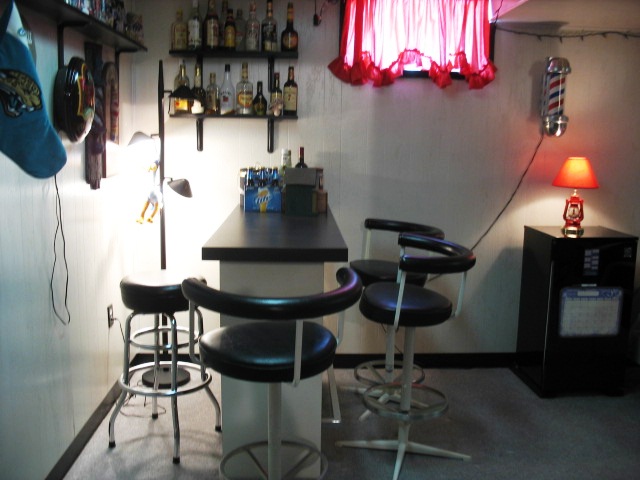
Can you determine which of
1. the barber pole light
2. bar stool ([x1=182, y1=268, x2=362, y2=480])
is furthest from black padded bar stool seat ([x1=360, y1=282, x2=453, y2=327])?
the barber pole light

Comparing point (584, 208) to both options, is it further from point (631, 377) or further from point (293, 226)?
point (293, 226)

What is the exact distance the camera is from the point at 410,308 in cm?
241

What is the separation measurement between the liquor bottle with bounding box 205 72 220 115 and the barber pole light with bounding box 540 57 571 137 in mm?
1829

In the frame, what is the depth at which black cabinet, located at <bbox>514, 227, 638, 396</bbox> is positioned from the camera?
335 cm

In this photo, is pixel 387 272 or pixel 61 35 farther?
pixel 387 272

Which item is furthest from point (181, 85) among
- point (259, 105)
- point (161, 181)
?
point (161, 181)

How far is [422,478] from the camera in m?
2.58

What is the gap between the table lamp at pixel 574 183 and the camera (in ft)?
11.1

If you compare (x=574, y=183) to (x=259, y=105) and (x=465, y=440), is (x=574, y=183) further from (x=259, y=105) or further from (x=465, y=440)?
(x=259, y=105)

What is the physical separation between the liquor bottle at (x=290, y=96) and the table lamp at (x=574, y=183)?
4.87ft

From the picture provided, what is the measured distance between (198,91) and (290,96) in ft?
1.61

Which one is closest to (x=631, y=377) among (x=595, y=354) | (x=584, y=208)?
(x=595, y=354)

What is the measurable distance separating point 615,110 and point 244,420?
110 inches

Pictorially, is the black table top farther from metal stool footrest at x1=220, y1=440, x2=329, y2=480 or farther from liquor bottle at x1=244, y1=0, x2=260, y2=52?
liquor bottle at x1=244, y1=0, x2=260, y2=52
